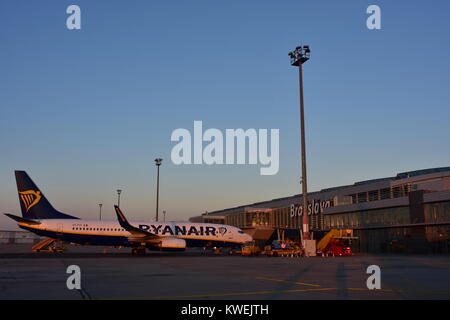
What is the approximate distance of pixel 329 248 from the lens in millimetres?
49000

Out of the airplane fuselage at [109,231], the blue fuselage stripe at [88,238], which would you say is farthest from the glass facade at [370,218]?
the blue fuselage stripe at [88,238]

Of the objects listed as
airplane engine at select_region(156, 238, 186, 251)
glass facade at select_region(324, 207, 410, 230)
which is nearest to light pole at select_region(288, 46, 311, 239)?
airplane engine at select_region(156, 238, 186, 251)

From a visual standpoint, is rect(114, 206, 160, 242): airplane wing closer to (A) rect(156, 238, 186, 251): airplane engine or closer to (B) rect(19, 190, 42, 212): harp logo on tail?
(A) rect(156, 238, 186, 251): airplane engine

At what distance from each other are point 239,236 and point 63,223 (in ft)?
63.6

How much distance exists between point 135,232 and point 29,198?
12.8 metres

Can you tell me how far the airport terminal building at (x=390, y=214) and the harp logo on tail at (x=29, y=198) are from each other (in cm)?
3043

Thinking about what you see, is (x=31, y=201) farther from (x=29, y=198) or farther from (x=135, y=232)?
(x=135, y=232)

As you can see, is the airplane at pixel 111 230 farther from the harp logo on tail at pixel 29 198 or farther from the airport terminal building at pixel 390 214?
the airport terminal building at pixel 390 214

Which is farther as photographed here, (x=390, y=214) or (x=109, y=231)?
(x=390, y=214)

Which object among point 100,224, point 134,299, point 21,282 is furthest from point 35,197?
point 134,299

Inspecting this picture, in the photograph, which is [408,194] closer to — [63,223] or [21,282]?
[63,223]

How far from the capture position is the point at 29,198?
4888cm

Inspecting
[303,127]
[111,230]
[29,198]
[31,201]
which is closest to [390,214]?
[303,127]
